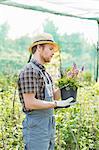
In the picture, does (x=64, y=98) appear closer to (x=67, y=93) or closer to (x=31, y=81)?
(x=67, y=93)

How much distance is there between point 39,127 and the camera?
2.84 m

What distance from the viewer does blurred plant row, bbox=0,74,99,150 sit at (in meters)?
3.80

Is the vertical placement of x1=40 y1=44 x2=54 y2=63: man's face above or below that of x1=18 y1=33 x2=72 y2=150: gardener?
above

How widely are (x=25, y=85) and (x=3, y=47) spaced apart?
7.75 metres

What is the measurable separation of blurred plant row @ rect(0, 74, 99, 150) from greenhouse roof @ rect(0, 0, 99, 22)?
40.1 inches

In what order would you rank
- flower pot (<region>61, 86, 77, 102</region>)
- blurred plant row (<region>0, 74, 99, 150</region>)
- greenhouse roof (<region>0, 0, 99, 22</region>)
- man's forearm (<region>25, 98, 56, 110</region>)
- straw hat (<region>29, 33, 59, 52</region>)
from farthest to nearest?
greenhouse roof (<region>0, 0, 99, 22</region>), blurred plant row (<region>0, 74, 99, 150</region>), flower pot (<region>61, 86, 77, 102</region>), straw hat (<region>29, 33, 59, 52</region>), man's forearm (<region>25, 98, 56, 110</region>)

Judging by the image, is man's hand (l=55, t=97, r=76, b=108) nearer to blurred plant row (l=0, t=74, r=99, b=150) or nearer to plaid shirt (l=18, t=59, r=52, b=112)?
plaid shirt (l=18, t=59, r=52, b=112)

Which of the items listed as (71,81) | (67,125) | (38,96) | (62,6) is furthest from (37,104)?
(62,6)

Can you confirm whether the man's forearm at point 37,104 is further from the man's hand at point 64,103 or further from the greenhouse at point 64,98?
the greenhouse at point 64,98

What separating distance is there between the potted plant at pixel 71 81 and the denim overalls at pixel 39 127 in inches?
9.8

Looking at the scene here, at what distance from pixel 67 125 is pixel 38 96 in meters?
1.27

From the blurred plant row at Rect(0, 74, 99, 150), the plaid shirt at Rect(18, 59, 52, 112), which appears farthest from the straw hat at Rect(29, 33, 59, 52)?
the blurred plant row at Rect(0, 74, 99, 150)

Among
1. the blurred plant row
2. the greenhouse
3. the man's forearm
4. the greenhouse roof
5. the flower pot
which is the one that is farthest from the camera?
the greenhouse roof

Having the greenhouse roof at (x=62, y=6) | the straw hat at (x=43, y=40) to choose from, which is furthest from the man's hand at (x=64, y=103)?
the greenhouse roof at (x=62, y=6)
